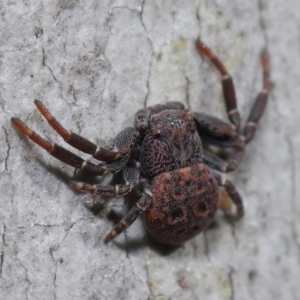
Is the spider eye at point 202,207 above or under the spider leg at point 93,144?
under

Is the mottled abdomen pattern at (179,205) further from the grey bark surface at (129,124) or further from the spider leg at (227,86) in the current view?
the spider leg at (227,86)

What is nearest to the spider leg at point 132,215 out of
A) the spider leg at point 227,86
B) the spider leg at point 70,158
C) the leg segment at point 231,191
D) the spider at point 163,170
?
the spider at point 163,170

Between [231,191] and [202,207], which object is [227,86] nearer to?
[231,191]

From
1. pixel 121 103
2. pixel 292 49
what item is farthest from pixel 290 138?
pixel 121 103

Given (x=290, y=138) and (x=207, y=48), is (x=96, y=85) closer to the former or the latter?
(x=207, y=48)

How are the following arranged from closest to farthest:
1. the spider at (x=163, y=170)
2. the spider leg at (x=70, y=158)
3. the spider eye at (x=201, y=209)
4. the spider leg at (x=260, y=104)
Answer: the spider leg at (x=70, y=158)
the spider at (x=163, y=170)
the spider eye at (x=201, y=209)
the spider leg at (x=260, y=104)

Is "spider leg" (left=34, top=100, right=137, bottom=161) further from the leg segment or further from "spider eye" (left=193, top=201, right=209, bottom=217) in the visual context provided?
the leg segment

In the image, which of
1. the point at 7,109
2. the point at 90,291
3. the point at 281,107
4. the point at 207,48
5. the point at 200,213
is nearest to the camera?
the point at 7,109
